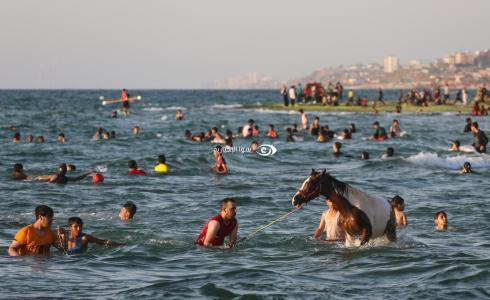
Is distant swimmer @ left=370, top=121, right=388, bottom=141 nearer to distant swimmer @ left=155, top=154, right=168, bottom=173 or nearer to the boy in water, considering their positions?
distant swimmer @ left=155, top=154, right=168, bottom=173

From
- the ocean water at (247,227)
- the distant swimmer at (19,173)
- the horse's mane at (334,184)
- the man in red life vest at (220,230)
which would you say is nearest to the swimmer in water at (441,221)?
the ocean water at (247,227)

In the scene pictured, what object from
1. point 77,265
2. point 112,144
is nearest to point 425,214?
point 77,265

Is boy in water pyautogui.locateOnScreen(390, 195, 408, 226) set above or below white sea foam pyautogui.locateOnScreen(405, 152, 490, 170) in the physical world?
above

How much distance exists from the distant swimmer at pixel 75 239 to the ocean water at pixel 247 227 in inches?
8.9

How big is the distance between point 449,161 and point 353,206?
19.6m

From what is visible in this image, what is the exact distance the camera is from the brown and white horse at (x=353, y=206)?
13.5 metres

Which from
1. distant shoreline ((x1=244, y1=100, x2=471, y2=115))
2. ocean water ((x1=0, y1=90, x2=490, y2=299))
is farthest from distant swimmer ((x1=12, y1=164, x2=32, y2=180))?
distant shoreline ((x1=244, y1=100, x2=471, y2=115))

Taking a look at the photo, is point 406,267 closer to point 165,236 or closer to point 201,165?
point 165,236

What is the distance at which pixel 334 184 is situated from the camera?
45.3ft

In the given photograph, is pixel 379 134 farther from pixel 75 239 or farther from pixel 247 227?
pixel 75 239

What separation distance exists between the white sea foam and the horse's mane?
18388mm

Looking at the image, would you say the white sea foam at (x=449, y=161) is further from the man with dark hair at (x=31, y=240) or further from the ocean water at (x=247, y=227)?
the man with dark hair at (x=31, y=240)

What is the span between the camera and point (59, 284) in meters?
12.4

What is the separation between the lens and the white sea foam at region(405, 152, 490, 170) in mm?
31786
